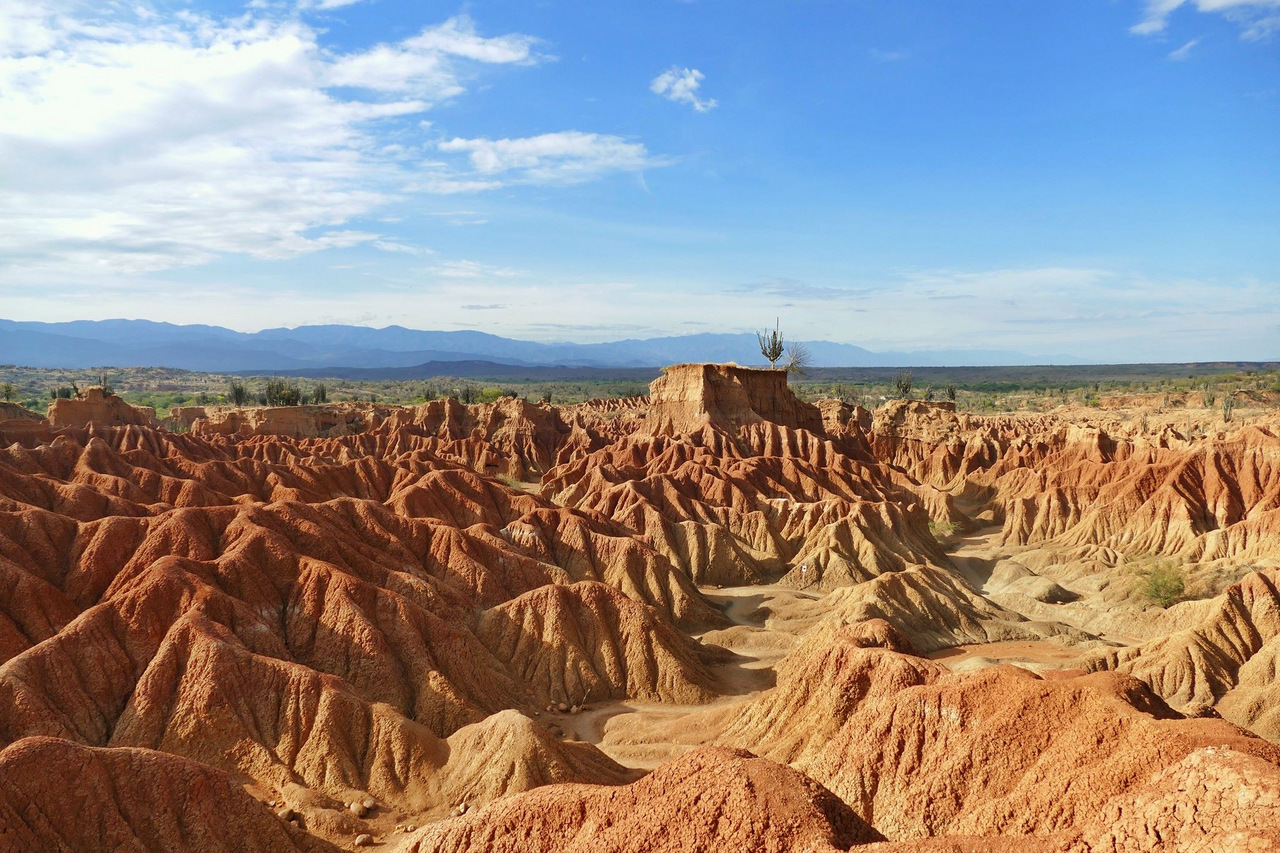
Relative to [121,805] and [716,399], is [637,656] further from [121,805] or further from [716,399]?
[716,399]

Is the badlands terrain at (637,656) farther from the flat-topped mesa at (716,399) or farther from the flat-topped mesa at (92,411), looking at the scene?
the flat-topped mesa at (716,399)

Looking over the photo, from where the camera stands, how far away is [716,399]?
98.2 m

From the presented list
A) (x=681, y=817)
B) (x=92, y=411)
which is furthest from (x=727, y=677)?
(x=92, y=411)

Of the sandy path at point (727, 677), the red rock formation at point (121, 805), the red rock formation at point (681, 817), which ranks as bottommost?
the sandy path at point (727, 677)

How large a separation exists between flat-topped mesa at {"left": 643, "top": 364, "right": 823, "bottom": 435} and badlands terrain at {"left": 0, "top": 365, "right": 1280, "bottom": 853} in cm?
1276

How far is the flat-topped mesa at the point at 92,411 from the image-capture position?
93.1 metres

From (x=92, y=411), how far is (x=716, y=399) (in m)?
71.0

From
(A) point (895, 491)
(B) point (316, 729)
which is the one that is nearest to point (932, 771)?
(B) point (316, 729)

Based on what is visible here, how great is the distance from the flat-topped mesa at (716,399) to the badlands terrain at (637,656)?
41.9 ft

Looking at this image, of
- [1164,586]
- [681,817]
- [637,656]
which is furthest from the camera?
[1164,586]

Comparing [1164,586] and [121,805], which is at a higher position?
[121,805]

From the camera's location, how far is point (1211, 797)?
1346cm

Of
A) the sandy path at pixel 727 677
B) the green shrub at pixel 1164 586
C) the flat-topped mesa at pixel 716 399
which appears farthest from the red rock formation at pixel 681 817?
the flat-topped mesa at pixel 716 399

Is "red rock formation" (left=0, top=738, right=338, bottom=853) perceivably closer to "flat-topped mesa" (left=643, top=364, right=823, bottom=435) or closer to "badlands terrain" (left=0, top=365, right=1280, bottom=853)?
"badlands terrain" (left=0, top=365, right=1280, bottom=853)
